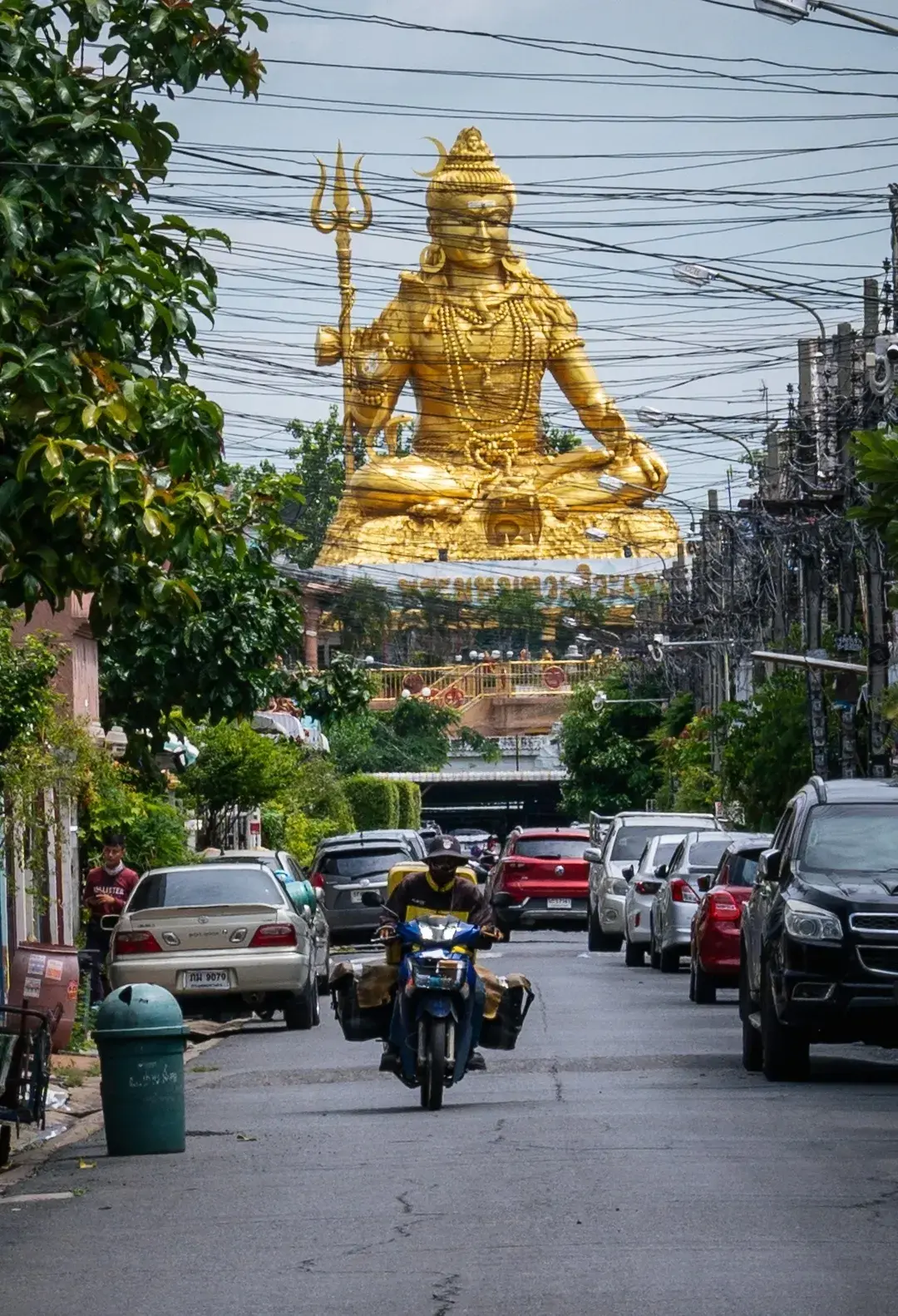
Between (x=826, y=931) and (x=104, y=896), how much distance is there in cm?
1016

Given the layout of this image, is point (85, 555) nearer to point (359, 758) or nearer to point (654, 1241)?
point (654, 1241)

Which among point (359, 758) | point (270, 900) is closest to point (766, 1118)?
point (270, 900)

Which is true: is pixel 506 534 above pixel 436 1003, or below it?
above

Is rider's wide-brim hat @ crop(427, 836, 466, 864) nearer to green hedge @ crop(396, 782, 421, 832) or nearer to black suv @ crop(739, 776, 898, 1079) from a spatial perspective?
black suv @ crop(739, 776, 898, 1079)

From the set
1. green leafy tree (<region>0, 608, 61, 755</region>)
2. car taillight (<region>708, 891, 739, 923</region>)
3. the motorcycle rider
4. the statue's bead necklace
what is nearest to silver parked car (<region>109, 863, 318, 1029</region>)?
green leafy tree (<region>0, 608, 61, 755</region>)

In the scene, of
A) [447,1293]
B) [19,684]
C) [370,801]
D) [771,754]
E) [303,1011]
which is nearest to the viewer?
[447,1293]

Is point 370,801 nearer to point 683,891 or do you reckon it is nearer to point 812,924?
point 683,891

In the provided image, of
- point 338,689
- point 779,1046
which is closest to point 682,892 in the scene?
point 338,689

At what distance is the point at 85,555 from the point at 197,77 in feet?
9.05

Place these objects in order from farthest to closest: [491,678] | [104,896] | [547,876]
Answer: [491,678], [547,876], [104,896]

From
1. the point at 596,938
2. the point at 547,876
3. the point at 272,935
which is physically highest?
the point at 272,935

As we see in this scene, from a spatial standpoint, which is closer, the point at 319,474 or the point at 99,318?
the point at 99,318

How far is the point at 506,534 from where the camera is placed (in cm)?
7806

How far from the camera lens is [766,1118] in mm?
13484
